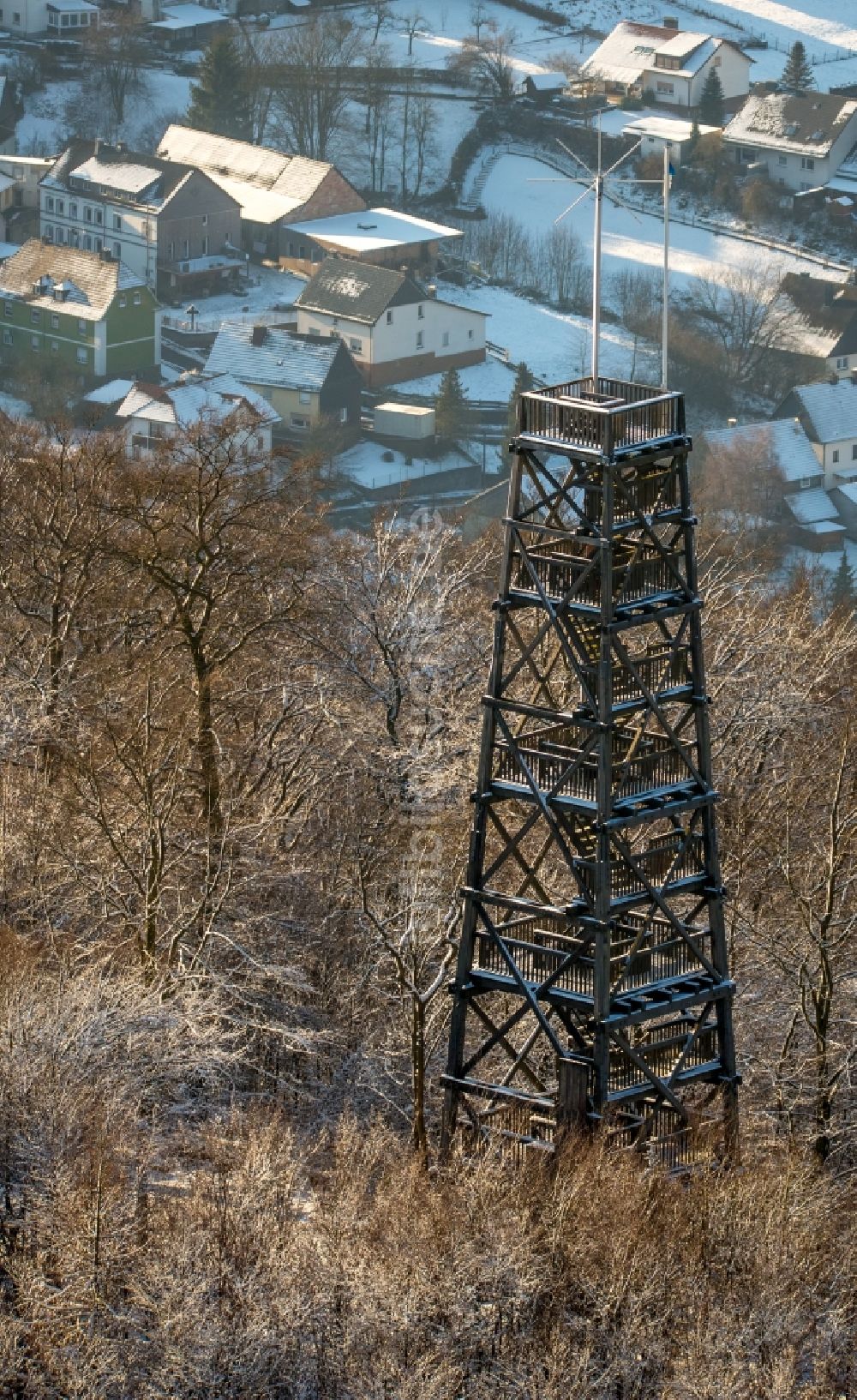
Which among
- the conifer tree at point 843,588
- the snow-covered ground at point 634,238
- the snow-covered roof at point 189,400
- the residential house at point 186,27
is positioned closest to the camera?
the conifer tree at point 843,588

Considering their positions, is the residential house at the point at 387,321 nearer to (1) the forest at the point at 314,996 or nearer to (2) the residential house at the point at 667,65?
(2) the residential house at the point at 667,65

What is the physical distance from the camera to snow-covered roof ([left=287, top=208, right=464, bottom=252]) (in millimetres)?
123750

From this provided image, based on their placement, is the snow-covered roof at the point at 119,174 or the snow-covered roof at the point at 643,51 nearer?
the snow-covered roof at the point at 119,174

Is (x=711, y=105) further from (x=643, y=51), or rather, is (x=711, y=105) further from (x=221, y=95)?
(x=221, y=95)

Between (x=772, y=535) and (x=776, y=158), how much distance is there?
46735mm

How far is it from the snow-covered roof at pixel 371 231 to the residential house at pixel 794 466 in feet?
68.9

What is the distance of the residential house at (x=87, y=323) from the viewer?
366 feet

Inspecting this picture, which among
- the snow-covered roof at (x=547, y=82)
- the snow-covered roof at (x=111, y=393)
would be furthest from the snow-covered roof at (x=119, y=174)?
the snow-covered roof at (x=547, y=82)

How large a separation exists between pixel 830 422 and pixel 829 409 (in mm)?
931

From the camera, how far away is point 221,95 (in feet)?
454

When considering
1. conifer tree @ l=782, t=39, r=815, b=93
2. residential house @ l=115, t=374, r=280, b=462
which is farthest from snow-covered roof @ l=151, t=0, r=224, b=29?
residential house @ l=115, t=374, r=280, b=462

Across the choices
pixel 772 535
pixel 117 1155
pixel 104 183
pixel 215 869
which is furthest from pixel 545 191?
pixel 117 1155

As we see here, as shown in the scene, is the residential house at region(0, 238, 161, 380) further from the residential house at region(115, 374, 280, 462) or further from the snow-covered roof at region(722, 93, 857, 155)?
the snow-covered roof at region(722, 93, 857, 155)

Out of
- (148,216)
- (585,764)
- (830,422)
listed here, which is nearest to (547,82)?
(148,216)
